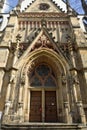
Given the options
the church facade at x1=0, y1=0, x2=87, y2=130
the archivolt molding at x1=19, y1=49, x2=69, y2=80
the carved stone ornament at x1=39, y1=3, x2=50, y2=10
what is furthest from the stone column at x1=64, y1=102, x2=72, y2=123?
the carved stone ornament at x1=39, y1=3, x2=50, y2=10

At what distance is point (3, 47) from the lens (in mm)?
10758

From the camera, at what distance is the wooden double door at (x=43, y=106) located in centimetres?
877

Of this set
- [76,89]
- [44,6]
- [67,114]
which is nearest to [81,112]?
[67,114]

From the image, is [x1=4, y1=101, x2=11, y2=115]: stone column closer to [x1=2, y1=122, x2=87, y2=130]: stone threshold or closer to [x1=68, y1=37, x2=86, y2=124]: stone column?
[x1=2, y1=122, x2=87, y2=130]: stone threshold

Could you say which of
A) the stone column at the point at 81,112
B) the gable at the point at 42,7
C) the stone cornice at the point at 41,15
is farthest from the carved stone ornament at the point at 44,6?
the stone column at the point at 81,112

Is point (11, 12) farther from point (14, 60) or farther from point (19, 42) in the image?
point (14, 60)

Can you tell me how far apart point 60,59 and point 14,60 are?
108 inches

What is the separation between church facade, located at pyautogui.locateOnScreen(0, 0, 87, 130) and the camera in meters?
8.28

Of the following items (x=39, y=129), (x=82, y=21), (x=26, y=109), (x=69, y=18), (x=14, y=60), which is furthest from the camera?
(x=82, y=21)

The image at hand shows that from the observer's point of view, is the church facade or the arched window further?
the arched window

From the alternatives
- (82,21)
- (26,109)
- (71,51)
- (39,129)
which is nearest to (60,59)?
(71,51)

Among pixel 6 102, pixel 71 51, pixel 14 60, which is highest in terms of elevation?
pixel 71 51

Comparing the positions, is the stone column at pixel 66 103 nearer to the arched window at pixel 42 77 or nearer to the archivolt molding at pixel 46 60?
the archivolt molding at pixel 46 60

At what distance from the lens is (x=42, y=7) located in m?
16.3
